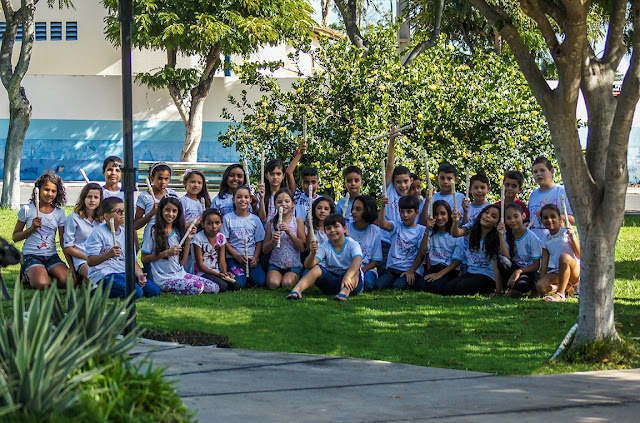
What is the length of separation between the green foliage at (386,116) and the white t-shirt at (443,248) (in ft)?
8.34

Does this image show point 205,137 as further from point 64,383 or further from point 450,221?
point 64,383

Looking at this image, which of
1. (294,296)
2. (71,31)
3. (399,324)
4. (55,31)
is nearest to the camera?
(399,324)

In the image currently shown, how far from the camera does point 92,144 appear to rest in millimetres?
28000

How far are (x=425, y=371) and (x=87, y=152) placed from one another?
24.0m

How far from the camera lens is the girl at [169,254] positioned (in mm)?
8916

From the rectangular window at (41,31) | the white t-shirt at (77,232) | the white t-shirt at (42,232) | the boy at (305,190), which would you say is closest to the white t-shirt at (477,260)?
the boy at (305,190)

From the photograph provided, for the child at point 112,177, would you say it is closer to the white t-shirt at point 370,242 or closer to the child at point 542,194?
the white t-shirt at point 370,242

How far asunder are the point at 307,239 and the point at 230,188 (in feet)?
4.09

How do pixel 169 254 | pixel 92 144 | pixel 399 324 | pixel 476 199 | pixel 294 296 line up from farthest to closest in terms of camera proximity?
pixel 92 144 → pixel 476 199 → pixel 169 254 → pixel 294 296 → pixel 399 324

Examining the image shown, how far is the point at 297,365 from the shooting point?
5.96 m

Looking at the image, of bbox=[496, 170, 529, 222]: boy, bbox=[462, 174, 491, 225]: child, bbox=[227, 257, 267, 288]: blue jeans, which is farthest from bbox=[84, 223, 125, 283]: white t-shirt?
bbox=[496, 170, 529, 222]: boy

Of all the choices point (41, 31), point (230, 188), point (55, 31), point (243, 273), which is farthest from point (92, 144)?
point (243, 273)

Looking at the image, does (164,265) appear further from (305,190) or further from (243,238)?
(305,190)

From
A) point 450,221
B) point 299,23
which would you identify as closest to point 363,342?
point 450,221
